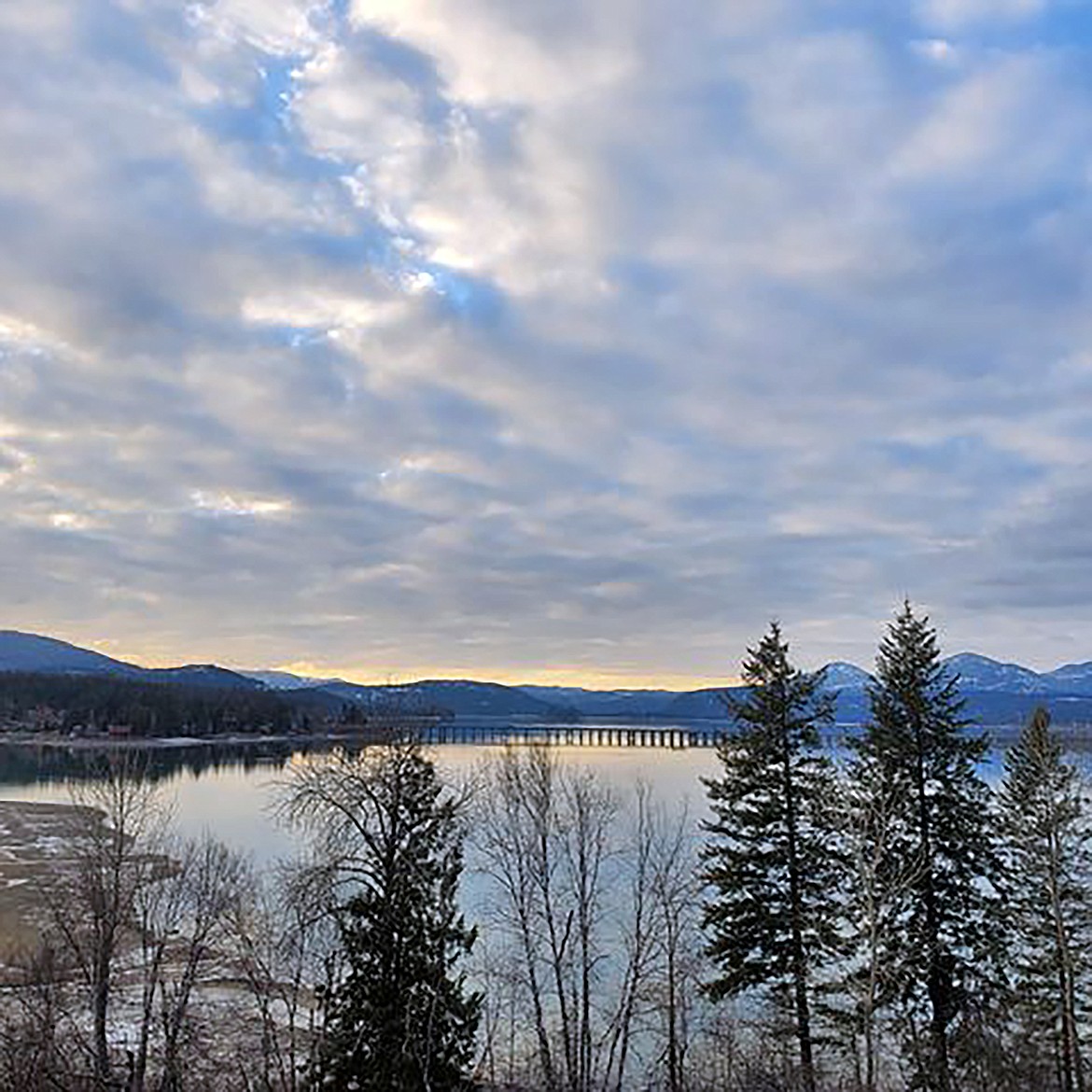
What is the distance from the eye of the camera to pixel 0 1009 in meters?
26.2

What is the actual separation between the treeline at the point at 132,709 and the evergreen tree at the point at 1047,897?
15598 cm

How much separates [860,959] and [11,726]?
166362 mm

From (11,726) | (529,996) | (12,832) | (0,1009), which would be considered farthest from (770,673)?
(11,726)

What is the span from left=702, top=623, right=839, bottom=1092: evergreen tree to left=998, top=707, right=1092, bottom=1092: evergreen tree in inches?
185

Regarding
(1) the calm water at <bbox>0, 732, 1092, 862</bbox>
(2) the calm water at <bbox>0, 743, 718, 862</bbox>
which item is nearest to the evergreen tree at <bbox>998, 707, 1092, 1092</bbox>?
(1) the calm water at <bbox>0, 732, 1092, 862</bbox>

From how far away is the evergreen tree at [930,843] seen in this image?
2066 cm

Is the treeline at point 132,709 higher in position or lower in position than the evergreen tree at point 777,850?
higher

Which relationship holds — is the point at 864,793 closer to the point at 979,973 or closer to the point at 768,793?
the point at 768,793

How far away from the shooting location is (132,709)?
169125 mm

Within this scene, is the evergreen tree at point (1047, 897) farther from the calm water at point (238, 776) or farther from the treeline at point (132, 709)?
the treeline at point (132, 709)

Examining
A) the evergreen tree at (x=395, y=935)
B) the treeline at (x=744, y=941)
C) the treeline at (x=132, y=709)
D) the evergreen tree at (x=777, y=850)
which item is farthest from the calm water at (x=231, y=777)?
the treeline at (x=132, y=709)

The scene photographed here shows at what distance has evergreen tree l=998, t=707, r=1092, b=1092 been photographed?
869 inches

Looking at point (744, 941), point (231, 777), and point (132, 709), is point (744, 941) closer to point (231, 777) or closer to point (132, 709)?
point (231, 777)

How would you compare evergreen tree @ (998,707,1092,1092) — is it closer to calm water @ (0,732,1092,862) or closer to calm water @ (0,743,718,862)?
calm water @ (0,732,1092,862)
